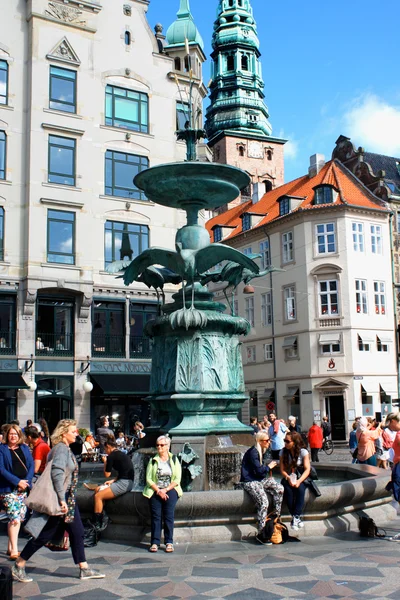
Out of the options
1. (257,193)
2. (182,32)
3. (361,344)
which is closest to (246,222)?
(257,193)

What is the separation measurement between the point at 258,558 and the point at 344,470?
5.51m

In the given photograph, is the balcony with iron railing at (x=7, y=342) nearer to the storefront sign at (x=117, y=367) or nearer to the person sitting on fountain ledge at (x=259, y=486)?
the storefront sign at (x=117, y=367)

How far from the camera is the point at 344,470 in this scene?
43.0ft

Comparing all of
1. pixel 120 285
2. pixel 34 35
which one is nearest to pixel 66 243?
pixel 120 285

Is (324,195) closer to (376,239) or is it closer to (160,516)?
(376,239)

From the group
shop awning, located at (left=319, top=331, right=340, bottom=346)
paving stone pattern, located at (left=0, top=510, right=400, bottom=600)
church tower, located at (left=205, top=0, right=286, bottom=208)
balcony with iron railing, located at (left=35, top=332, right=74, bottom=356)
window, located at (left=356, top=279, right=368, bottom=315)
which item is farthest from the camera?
church tower, located at (left=205, top=0, right=286, bottom=208)

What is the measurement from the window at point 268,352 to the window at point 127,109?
18664mm

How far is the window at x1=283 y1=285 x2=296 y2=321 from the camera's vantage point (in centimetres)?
4353

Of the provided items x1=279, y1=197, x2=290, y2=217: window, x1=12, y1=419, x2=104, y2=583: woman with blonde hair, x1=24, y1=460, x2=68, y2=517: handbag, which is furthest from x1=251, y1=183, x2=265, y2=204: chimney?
x1=24, y1=460, x2=68, y2=517: handbag

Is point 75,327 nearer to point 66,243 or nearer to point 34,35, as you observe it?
point 66,243

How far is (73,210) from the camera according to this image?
29422 millimetres

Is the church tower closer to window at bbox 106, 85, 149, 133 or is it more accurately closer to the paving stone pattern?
window at bbox 106, 85, 149, 133

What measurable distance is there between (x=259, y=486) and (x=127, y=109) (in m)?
25.8

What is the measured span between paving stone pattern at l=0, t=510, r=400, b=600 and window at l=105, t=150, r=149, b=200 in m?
23.3
